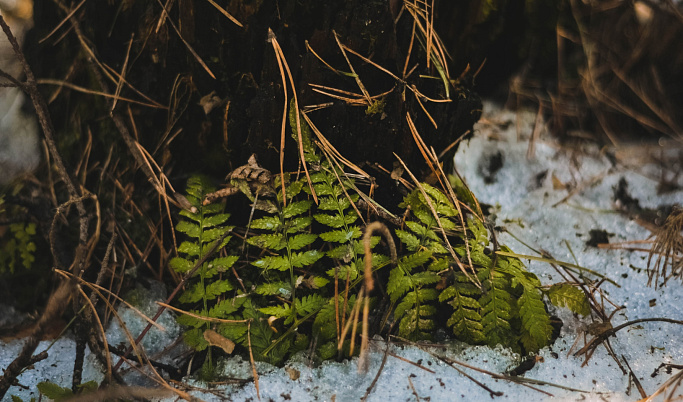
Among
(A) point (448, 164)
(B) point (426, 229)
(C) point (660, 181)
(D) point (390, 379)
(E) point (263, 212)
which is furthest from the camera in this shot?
(C) point (660, 181)

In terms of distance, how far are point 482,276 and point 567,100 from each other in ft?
5.89

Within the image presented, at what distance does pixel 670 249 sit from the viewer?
7.59 feet

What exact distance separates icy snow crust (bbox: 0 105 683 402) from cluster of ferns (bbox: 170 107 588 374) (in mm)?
86

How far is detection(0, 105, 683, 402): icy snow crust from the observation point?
1847 millimetres

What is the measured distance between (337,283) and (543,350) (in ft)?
2.84

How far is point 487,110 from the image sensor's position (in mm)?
3318

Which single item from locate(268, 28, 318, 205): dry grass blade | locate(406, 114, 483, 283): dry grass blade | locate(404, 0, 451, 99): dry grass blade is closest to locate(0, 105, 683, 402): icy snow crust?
locate(406, 114, 483, 283): dry grass blade

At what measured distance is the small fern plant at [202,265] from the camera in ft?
6.37

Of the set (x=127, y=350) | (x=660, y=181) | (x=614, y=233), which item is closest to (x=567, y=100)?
(x=660, y=181)

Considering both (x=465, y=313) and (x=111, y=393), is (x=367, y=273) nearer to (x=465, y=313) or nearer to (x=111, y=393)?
(x=465, y=313)

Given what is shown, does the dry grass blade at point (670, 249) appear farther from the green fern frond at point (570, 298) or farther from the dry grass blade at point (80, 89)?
the dry grass blade at point (80, 89)

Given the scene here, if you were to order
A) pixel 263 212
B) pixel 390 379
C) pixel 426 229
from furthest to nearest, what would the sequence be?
pixel 263 212, pixel 426 229, pixel 390 379

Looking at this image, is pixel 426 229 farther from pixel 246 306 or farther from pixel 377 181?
pixel 246 306

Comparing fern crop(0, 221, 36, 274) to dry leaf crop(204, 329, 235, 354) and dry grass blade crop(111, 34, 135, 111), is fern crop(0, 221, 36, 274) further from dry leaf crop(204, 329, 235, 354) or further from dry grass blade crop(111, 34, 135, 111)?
dry leaf crop(204, 329, 235, 354)
